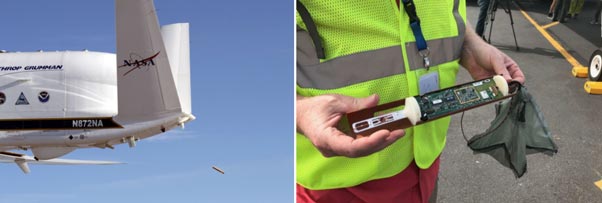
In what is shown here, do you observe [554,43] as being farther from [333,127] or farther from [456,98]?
[333,127]

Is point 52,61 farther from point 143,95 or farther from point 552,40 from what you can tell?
point 552,40

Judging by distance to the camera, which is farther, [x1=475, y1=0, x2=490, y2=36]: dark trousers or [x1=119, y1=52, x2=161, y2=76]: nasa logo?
[x1=119, y1=52, x2=161, y2=76]: nasa logo

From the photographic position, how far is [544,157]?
130 centimetres

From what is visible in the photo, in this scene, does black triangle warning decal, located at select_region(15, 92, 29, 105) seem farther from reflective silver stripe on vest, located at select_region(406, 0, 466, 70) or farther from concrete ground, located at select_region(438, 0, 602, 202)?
reflective silver stripe on vest, located at select_region(406, 0, 466, 70)

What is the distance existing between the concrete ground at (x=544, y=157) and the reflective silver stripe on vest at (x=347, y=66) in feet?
1.90

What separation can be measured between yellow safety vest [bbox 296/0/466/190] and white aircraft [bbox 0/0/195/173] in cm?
304

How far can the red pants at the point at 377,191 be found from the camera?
0.85 m

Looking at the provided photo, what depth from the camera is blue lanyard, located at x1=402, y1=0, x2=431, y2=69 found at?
71 cm

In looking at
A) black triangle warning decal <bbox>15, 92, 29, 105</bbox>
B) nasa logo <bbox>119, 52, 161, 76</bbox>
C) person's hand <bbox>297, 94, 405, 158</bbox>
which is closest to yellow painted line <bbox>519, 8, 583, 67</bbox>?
person's hand <bbox>297, 94, 405, 158</bbox>

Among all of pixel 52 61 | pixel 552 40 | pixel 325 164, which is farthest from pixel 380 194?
pixel 52 61

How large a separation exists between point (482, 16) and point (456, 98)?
448 millimetres

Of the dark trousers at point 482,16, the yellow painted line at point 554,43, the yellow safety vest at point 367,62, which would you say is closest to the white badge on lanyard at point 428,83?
the yellow safety vest at point 367,62

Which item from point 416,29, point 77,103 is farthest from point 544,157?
point 77,103

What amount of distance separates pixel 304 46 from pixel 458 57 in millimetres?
Result: 309
